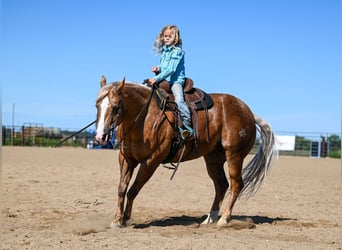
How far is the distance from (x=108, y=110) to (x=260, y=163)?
11.2 feet

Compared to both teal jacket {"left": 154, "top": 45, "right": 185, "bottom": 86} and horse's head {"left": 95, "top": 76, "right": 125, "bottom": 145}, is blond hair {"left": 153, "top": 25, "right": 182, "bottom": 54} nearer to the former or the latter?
teal jacket {"left": 154, "top": 45, "right": 185, "bottom": 86}

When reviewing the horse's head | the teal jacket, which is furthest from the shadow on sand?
the teal jacket

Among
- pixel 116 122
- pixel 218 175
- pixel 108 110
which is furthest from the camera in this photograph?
pixel 218 175

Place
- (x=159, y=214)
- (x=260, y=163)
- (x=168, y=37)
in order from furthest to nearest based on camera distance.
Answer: (x=260, y=163) < (x=159, y=214) < (x=168, y=37)

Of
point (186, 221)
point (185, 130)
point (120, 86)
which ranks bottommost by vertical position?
point (186, 221)

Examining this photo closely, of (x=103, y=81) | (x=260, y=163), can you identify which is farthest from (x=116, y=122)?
(x=260, y=163)

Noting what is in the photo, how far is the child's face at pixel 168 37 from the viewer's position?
24.9ft

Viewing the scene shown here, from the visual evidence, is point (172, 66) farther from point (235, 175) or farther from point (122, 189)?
point (235, 175)

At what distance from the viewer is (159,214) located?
8641 mm

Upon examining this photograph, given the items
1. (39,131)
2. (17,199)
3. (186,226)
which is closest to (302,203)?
Answer: (186,226)

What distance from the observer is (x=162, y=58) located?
764 cm

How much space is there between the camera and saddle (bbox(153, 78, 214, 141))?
743 centimetres

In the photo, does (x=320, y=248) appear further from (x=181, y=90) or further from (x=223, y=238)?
(x=181, y=90)

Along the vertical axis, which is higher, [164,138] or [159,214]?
[164,138]
